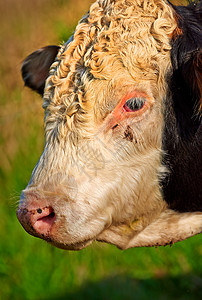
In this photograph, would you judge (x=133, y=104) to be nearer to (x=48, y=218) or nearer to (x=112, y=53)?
(x=112, y=53)

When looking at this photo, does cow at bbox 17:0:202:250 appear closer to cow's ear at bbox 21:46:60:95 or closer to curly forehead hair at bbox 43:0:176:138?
curly forehead hair at bbox 43:0:176:138

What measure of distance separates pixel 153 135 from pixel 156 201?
1.26 feet

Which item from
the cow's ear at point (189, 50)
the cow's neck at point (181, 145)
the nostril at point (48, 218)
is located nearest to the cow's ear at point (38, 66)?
the cow's ear at point (189, 50)

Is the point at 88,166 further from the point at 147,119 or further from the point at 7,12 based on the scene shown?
the point at 7,12

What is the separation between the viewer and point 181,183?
309cm

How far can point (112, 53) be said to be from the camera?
2.97 m

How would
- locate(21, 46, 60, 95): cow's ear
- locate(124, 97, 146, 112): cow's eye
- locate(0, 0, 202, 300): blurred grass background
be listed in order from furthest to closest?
locate(0, 0, 202, 300): blurred grass background, locate(21, 46, 60, 95): cow's ear, locate(124, 97, 146, 112): cow's eye

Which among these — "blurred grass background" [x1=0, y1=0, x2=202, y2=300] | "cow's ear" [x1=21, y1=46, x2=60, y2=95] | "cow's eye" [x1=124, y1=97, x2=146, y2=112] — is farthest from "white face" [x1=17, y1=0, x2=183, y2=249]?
"blurred grass background" [x1=0, y1=0, x2=202, y2=300]

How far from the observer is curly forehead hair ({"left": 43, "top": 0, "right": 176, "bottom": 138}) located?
2.93m

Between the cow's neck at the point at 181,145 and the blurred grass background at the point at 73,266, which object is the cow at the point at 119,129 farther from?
the blurred grass background at the point at 73,266

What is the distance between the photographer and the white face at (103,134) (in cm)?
282

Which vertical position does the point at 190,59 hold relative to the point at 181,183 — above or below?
above

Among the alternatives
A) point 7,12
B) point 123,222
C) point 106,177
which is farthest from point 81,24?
point 7,12

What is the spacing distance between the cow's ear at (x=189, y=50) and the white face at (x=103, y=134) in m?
0.06
